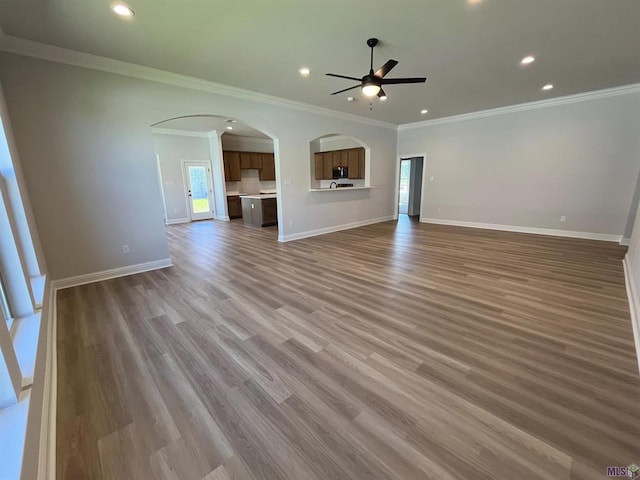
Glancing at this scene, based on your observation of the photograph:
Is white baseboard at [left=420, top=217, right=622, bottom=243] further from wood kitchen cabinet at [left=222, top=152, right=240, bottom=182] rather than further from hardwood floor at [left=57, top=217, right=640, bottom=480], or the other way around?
wood kitchen cabinet at [left=222, top=152, right=240, bottom=182]

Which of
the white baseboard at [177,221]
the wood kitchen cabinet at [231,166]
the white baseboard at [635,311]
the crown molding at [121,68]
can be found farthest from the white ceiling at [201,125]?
the white baseboard at [635,311]

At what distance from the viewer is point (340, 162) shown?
29.3ft

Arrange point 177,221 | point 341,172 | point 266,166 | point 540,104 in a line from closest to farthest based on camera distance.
Answer: point 540,104 → point 177,221 → point 341,172 → point 266,166

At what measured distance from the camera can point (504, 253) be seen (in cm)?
481

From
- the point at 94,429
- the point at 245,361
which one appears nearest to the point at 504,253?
the point at 245,361

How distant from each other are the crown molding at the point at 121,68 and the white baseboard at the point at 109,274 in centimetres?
269

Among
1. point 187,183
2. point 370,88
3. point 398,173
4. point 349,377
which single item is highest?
point 370,88

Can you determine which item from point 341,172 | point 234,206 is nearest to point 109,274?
point 234,206

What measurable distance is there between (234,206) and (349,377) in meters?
8.42

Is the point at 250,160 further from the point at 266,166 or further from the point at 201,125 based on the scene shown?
the point at 201,125

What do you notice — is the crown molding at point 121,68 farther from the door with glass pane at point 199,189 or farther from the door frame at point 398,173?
the door with glass pane at point 199,189

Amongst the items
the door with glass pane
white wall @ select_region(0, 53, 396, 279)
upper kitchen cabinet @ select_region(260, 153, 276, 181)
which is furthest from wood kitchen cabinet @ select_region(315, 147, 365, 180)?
white wall @ select_region(0, 53, 396, 279)

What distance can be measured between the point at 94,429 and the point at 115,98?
12.9 feet

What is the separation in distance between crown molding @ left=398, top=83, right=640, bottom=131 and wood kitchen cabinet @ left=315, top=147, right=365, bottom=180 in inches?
71.0
